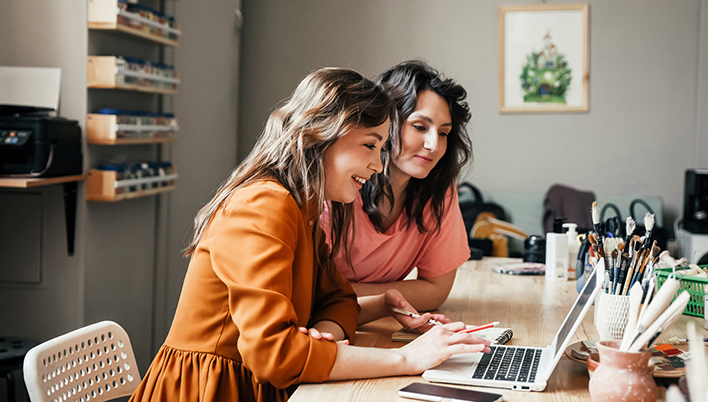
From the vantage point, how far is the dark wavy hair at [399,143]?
1796 millimetres

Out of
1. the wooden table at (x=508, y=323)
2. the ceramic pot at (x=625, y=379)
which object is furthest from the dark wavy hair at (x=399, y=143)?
the ceramic pot at (x=625, y=379)

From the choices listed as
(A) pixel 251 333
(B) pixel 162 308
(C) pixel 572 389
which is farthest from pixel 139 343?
(C) pixel 572 389

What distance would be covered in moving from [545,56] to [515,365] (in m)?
3.66

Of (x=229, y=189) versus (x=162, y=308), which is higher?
(x=229, y=189)

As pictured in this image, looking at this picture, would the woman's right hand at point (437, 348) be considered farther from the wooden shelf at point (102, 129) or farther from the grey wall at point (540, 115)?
the grey wall at point (540, 115)

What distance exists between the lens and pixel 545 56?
4438 mm

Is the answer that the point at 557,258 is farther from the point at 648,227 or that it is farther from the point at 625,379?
the point at 625,379

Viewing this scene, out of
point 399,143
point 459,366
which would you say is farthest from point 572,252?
point 459,366

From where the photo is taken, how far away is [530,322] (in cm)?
157

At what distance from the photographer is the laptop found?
1.06 metres

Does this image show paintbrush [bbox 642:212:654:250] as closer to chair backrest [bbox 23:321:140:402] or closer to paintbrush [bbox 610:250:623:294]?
paintbrush [bbox 610:250:623:294]

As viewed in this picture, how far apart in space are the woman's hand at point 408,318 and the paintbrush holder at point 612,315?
12.9 inches

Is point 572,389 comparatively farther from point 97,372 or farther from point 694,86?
point 694,86

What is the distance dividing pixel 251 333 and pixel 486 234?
3.17 m
